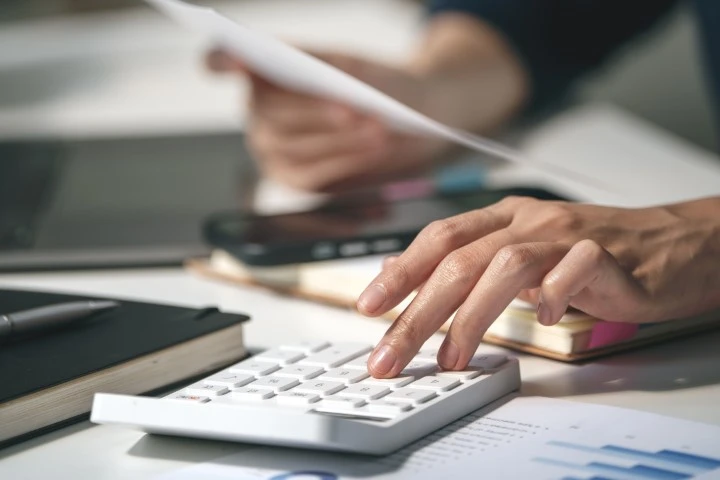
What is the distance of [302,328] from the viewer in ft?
2.37

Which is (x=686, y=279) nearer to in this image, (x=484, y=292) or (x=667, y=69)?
(x=484, y=292)

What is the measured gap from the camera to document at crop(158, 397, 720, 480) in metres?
0.45

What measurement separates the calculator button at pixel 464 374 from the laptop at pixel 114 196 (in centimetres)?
43

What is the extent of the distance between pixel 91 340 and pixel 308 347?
0.13 m

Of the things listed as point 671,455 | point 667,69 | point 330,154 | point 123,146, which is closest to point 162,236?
point 330,154

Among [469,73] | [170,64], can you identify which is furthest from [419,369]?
[170,64]

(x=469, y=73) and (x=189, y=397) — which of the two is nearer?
(x=189, y=397)

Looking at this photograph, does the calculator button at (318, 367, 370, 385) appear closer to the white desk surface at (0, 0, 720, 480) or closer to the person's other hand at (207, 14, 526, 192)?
the white desk surface at (0, 0, 720, 480)

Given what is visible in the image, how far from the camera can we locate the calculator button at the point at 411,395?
50 centimetres

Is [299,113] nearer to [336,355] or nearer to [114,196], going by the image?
[114,196]

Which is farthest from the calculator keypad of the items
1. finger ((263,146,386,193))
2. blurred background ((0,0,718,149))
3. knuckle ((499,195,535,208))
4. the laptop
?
blurred background ((0,0,718,149))

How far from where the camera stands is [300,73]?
85 cm

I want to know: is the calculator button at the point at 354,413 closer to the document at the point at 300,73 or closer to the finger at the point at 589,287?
the finger at the point at 589,287

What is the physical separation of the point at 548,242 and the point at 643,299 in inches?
2.7
